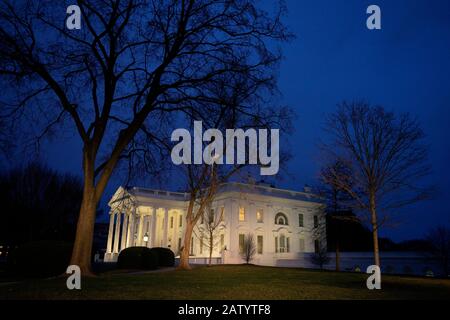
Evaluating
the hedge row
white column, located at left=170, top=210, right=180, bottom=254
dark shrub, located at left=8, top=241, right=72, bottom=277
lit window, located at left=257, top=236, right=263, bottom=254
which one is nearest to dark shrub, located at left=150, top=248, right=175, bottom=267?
the hedge row

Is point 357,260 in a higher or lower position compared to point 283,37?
lower

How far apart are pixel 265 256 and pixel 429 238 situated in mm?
19579

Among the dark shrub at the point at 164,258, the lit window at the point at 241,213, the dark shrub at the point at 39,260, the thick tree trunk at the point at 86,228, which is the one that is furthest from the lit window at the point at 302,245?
the thick tree trunk at the point at 86,228

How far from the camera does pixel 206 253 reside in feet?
165

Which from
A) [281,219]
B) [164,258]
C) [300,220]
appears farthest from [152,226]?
[164,258]

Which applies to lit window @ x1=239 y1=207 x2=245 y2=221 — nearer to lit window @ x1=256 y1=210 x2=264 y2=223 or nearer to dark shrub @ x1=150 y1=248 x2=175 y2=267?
lit window @ x1=256 y1=210 x2=264 y2=223

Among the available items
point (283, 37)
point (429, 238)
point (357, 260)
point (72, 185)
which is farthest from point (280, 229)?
point (283, 37)

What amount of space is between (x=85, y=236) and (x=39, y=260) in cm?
409

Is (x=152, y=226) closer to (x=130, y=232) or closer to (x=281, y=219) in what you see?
(x=130, y=232)

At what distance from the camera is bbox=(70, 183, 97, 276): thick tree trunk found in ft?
43.2

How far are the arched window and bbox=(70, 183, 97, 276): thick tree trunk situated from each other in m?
42.6

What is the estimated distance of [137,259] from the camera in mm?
Answer: 27328
